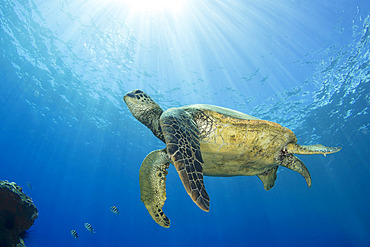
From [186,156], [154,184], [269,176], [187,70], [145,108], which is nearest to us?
[186,156]

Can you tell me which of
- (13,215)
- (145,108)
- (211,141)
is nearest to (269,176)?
(211,141)

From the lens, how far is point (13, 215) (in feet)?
10.3

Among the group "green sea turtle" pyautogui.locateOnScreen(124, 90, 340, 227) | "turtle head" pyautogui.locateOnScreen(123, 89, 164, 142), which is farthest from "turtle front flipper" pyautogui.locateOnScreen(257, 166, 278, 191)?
"turtle head" pyautogui.locateOnScreen(123, 89, 164, 142)

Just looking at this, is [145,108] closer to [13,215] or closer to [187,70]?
[13,215]

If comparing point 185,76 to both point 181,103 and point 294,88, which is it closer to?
point 181,103

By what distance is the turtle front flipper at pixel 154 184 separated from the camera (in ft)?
9.84

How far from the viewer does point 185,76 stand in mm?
16578

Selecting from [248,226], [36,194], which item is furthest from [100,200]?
[248,226]

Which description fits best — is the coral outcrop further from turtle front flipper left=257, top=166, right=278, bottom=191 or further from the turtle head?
turtle front flipper left=257, top=166, right=278, bottom=191

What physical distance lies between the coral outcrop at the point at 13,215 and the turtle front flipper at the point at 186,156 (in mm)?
3354

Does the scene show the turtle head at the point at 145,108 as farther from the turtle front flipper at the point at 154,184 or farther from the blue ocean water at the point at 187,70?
the blue ocean water at the point at 187,70

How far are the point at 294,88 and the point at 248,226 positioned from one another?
8278 cm

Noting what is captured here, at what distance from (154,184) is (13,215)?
8.66 ft

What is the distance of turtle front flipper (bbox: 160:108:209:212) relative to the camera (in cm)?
167
